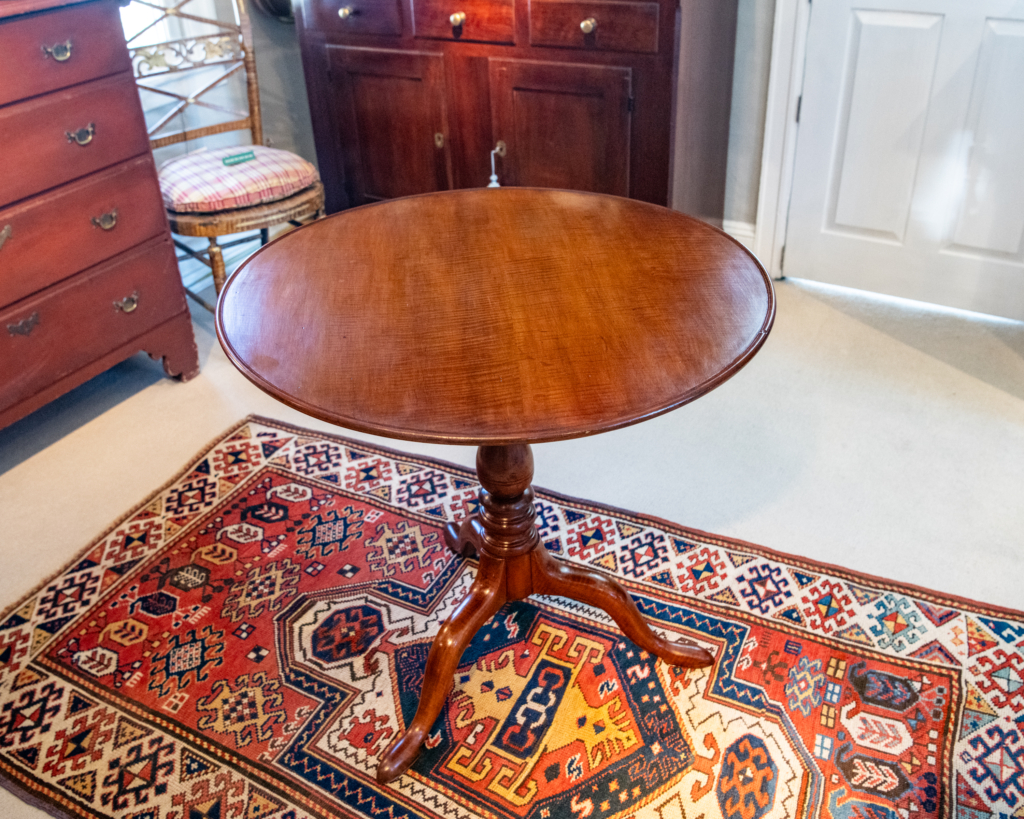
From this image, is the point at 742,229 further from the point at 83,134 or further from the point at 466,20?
the point at 83,134

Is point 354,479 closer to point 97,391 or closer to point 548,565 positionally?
point 548,565

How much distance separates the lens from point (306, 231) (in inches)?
62.7

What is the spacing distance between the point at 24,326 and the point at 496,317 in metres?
1.36

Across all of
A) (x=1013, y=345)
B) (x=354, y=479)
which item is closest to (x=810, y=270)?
(x=1013, y=345)

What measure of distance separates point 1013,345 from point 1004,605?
1.10 meters

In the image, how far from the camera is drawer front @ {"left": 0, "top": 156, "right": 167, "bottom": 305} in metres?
1.96

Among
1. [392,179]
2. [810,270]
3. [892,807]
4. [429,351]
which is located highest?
[429,351]

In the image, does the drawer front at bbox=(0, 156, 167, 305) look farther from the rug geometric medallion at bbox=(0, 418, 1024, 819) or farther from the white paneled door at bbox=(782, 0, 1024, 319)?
the white paneled door at bbox=(782, 0, 1024, 319)

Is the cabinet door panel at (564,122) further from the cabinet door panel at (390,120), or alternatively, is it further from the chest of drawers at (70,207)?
the chest of drawers at (70,207)

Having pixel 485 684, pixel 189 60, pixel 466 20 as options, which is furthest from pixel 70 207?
pixel 485 684

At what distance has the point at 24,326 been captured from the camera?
201cm

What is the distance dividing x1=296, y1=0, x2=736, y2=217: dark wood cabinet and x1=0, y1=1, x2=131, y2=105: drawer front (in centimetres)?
86

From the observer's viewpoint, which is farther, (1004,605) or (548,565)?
(1004,605)

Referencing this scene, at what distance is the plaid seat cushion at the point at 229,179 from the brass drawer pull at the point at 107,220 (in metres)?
0.27
